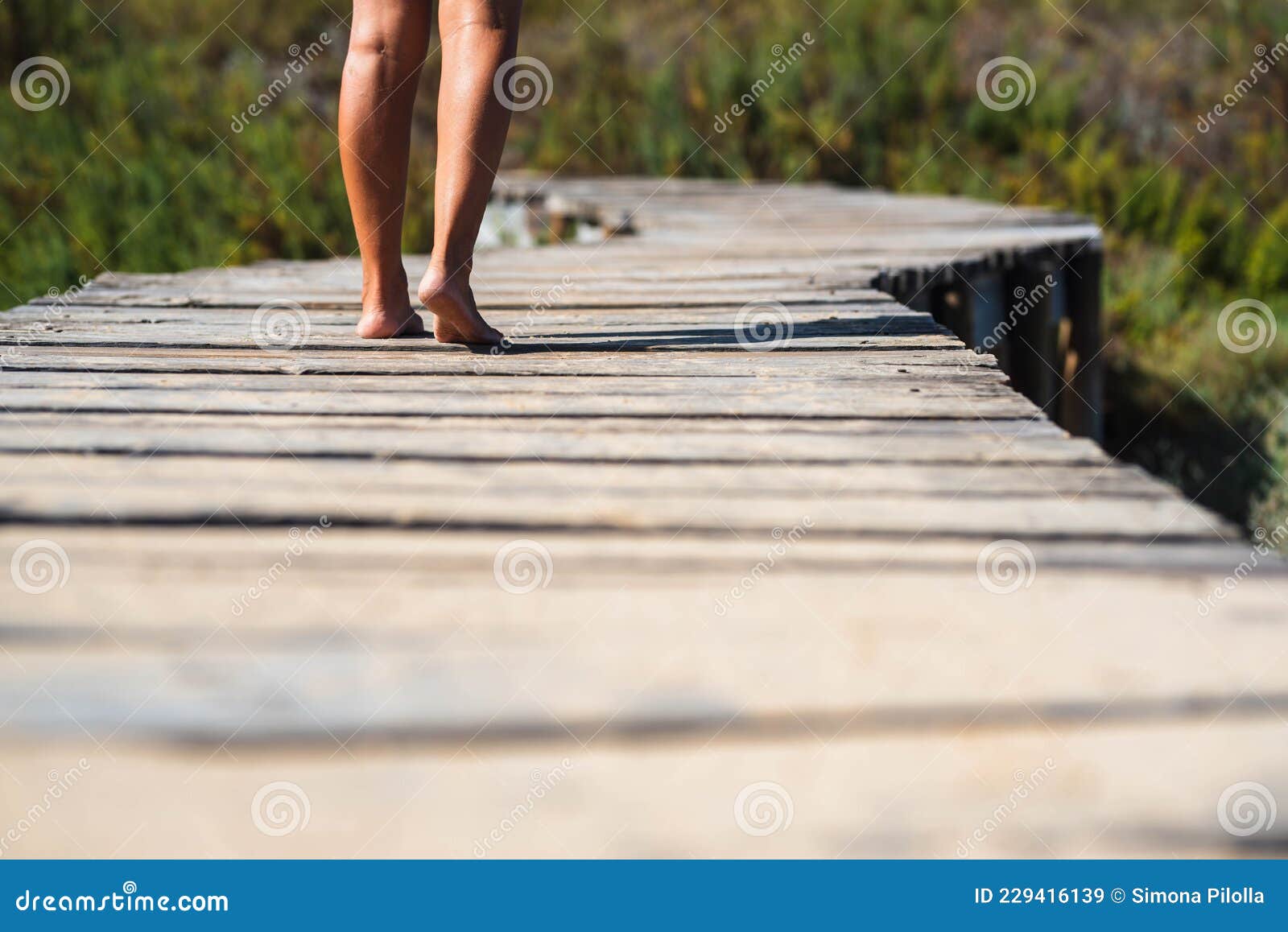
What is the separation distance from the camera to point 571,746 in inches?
33.5

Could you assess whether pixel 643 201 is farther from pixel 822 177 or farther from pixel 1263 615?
pixel 1263 615

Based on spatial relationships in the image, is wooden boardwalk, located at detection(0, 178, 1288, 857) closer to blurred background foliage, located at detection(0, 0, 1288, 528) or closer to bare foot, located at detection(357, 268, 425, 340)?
bare foot, located at detection(357, 268, 425, 340)

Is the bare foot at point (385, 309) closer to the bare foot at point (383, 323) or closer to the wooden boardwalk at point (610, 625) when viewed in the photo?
the bare foot at point (383, 323)

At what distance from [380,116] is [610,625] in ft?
4.40

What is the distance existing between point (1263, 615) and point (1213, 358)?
4.81 metres

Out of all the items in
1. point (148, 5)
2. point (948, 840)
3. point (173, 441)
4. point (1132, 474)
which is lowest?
point (148, 5)

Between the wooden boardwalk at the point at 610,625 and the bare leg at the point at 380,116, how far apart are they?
0.33 meters

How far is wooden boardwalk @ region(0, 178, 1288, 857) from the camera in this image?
0.80 metres

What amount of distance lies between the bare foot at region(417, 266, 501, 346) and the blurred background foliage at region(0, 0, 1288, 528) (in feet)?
10.8

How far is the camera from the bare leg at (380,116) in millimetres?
2021

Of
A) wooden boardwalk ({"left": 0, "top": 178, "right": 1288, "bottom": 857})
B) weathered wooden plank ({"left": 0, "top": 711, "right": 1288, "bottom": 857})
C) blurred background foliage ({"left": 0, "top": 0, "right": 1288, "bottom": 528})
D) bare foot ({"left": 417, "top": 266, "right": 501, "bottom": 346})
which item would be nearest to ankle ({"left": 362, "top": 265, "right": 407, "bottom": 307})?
bare foot ({"left": 417, "top": 266, "right": 501, "bottom": 346})

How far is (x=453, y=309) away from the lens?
79.2 inches

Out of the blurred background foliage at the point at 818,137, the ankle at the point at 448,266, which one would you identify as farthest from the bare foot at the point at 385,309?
the blurred background foliage at the point at 818,137

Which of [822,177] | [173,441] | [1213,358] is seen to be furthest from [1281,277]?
[173,441]
